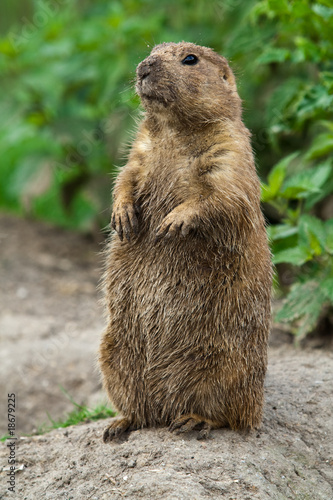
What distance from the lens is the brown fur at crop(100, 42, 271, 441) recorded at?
134 inches

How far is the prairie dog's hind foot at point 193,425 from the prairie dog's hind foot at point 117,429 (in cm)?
33

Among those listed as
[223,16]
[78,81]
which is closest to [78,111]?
[78,81]

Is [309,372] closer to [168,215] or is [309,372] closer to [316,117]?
[168,215]

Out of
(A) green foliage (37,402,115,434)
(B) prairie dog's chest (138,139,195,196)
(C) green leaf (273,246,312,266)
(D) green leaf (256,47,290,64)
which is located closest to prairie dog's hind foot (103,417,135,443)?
(A) green foliage (37,402,115,434)

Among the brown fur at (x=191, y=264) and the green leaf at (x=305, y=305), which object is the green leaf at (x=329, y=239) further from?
the brown fur at (x=191, y=264)

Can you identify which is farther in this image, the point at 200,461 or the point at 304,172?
the point at 304,172

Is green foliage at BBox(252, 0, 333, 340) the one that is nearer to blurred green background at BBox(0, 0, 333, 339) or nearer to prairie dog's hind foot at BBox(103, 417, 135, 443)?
blurred green background at BBox(0, 0, 333, 339)

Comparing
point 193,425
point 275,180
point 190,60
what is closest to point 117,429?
point 193,425

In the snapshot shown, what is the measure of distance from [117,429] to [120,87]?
4872mm

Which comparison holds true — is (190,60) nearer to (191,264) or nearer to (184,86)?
(184,86)

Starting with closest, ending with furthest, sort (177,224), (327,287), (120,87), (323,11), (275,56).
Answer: (177,224) < (327,287) < (323,11) < (275,56) < (120,87)

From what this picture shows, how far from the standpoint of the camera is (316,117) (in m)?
5.73

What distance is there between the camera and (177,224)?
3234 mm

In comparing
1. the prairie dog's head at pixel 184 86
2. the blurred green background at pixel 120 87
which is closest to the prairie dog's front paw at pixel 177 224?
the prairie dog's head at pixel 184 86
